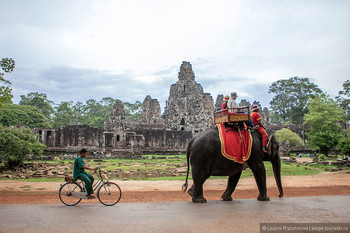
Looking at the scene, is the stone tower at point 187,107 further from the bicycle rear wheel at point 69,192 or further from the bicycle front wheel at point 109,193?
the bicycle rear wheel at point 69,192

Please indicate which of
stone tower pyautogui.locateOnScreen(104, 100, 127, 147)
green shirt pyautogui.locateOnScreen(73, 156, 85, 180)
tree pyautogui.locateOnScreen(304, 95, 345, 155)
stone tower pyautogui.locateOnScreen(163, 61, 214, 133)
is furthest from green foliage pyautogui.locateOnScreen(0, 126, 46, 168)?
stone tower pyautogui.locateOnScreen(163, 61, 214, 133)

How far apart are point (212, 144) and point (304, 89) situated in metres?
60.1

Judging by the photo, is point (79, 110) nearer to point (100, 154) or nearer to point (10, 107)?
point (10, 107)

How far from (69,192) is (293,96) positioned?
203 feet

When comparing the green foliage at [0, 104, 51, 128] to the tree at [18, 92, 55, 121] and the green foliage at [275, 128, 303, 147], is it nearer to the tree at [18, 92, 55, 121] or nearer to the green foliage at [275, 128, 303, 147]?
the tree at [18, 92, 55, 121]

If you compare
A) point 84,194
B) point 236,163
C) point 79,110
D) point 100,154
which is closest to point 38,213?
point 84,194

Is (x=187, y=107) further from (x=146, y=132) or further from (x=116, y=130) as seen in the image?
(x=116, y=130)

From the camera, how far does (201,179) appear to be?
647cm

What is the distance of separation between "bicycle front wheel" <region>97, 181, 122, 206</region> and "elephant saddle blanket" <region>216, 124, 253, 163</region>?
259 cm

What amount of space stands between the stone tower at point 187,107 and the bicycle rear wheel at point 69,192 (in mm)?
37589

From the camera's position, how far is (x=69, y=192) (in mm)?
6391

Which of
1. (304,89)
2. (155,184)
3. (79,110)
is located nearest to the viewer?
(155,184)

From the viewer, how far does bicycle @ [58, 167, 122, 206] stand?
6.31 metres

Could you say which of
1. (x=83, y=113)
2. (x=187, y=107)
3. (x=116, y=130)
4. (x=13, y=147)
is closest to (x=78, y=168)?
(x=13, y=147)
